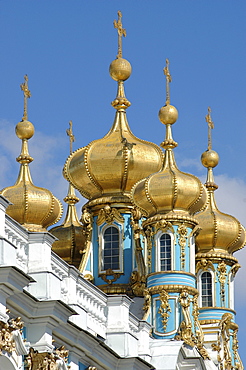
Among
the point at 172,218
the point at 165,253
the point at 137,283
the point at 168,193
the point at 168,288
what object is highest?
the point at 168,193

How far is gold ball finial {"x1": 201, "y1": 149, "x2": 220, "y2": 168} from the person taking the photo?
4894cm

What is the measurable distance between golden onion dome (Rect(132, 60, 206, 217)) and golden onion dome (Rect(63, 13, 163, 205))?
1.49 m

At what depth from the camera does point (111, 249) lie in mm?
43125

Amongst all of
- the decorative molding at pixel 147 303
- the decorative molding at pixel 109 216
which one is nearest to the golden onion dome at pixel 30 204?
the decorative molding at pixel 109 216

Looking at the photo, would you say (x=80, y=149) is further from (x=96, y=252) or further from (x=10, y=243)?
(x=10, y=243)

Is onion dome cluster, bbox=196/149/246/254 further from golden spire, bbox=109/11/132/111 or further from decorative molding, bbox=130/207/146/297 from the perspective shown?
golden spire, bbox=109/11/132/111

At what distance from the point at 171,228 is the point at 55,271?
1395 centimetres

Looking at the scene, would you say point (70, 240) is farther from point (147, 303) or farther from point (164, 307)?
point (164, 307)

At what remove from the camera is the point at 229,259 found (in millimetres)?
46219

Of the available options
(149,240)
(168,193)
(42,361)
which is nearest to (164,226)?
(149,240)

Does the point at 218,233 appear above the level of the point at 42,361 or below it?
above

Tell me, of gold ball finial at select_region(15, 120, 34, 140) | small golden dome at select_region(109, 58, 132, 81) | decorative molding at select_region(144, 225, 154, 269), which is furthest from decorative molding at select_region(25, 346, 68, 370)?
gold ball finial at select_region(15, 120, 34, 140)

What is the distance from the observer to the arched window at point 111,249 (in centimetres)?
4281

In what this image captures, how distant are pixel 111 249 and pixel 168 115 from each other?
4.29 metres
